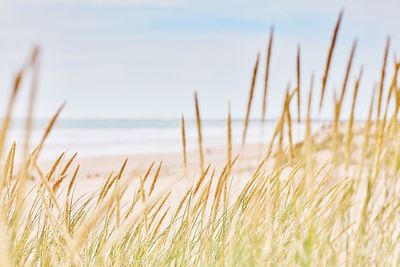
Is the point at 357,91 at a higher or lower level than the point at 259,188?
higher

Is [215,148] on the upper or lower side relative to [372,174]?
lower

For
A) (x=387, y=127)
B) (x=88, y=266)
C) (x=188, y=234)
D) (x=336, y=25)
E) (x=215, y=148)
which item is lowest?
(x=215, y=148)

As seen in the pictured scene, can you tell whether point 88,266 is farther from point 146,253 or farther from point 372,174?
point 372,174

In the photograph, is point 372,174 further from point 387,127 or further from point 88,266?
point 88,266

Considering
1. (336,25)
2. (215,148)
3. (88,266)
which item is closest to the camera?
(336,25)

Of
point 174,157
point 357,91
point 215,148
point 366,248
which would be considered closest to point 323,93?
point 357,91

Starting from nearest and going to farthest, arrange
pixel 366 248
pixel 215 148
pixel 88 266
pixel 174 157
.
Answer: pixel 366 248, pixel 88 266, pixel 174 157, pixel 215 148

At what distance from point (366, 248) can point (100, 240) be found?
27.3 inches

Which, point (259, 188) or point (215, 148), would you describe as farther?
point (215, 148)

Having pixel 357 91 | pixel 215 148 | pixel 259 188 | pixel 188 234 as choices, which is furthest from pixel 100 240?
pixel 215 148

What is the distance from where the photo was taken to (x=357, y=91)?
129 centimetres

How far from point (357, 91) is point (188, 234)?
0.53m

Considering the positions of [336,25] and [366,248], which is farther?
[366,248]

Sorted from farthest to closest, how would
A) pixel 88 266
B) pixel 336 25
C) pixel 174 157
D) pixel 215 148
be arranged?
pixel 215 148
pixel 174 157
pixel 88 266
pixel 336 25
